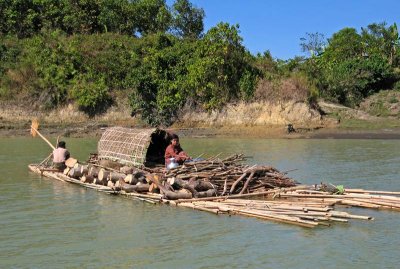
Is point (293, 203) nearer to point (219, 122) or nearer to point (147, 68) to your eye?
point (219, 122)

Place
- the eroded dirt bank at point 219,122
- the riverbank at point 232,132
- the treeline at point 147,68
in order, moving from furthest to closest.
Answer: the treeline at point 147,68 < the eroded dirt bank at point 219,122 < the riverbank at point 232,132

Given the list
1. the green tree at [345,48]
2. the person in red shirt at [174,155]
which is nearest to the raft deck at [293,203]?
the person in red shirt at [174,155]

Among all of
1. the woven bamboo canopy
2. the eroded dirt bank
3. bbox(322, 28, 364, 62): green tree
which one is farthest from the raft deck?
bbox(322, 28, 364, 62): green tree

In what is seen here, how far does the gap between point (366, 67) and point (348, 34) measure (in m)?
10.7

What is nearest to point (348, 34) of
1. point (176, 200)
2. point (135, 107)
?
point (135, 107)

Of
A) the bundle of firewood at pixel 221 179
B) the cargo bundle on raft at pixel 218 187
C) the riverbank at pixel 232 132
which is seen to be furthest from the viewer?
the riverbank at pixel 232 132

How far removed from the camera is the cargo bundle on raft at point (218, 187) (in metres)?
9.09

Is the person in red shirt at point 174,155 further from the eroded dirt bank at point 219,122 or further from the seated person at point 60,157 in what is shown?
the eroded dirt bank at point 219,122

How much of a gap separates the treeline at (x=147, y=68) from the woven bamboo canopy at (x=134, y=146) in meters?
17.3

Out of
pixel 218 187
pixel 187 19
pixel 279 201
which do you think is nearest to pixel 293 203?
pixel 279 201

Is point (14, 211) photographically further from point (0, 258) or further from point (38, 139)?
point (38, 139)

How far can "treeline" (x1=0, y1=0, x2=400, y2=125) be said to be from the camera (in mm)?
32094

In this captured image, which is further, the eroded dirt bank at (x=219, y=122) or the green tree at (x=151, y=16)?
the green tree at (x=151, y=16)

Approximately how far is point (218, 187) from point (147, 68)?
78.6 ft
